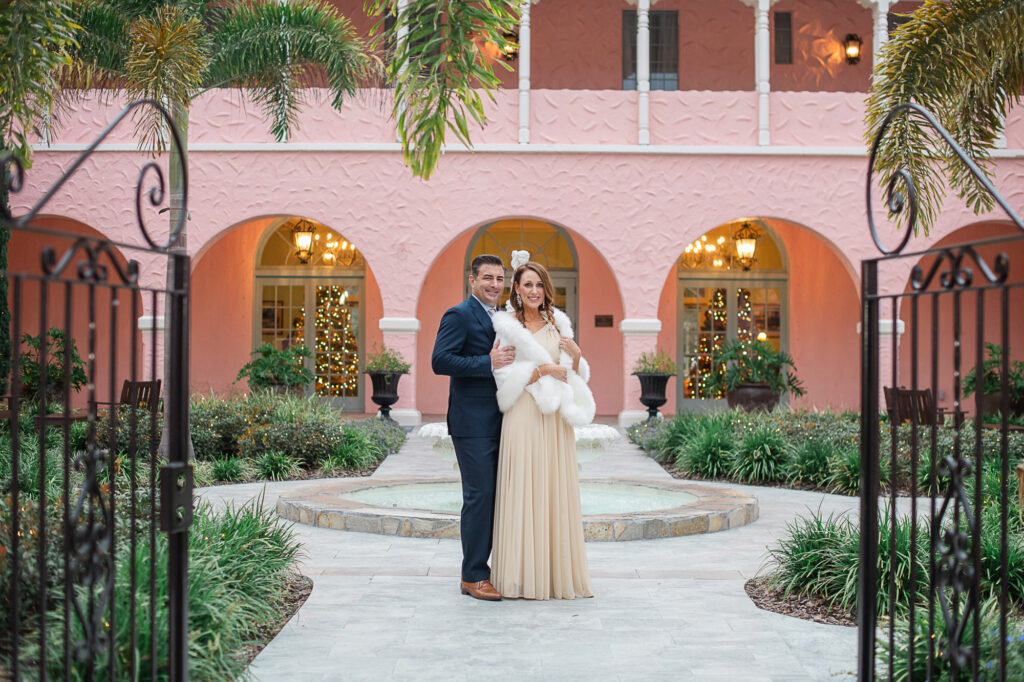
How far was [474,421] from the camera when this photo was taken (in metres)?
4.93

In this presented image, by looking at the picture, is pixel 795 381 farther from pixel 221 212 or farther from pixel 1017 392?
pixel 221 212

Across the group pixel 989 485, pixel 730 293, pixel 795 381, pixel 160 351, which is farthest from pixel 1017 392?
pixel 160 351

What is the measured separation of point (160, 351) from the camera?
52.8ft

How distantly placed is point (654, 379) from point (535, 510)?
10.0 m

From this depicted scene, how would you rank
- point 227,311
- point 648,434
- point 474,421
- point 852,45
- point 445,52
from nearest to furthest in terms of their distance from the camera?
point 445,52 → point 474,421 → point 648,434 → point 852,45 → point 227,311

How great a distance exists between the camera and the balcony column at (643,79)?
1534cm

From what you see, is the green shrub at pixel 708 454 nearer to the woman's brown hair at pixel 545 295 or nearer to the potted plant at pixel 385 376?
the potted plant at pixel 385 376

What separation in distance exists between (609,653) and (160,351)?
1340 cm

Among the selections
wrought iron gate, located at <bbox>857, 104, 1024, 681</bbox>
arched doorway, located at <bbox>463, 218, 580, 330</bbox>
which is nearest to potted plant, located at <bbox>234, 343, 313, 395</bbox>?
arched doorway, located at <bbox>463, 218, 580, 330</bbox>

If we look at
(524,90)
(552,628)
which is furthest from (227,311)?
(552,628)

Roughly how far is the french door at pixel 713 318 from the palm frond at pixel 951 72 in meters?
9.53

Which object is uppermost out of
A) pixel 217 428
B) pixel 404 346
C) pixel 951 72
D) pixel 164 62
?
pixel 164 62

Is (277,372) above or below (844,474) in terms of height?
above

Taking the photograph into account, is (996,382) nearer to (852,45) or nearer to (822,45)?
(852,45)
